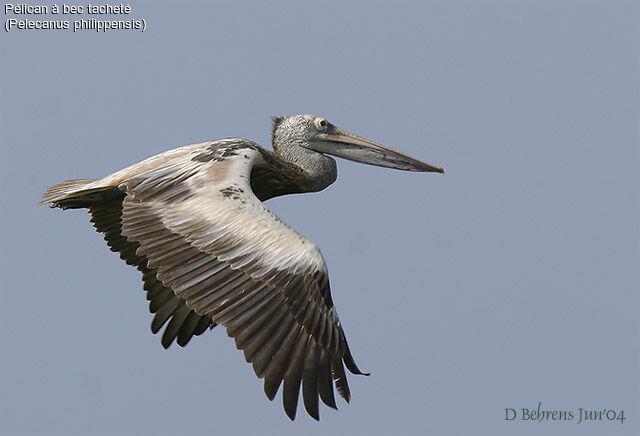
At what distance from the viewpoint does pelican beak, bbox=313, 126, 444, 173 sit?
1089 cm

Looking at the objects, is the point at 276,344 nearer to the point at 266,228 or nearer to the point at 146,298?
the point at 266,228

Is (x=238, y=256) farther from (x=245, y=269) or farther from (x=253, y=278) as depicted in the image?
(x=253, y=278)

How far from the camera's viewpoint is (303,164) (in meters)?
10.8

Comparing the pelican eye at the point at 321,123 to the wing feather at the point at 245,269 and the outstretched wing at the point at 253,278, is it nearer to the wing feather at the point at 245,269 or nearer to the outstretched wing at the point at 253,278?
the wing feather at the point at 245,269

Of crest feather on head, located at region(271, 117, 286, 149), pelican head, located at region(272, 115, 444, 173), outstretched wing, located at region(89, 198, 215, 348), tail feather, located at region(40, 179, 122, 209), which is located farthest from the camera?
crest feather on head, located at region(271, 117, 286, 149)

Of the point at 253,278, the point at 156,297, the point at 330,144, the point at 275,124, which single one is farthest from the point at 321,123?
the point at 253,278

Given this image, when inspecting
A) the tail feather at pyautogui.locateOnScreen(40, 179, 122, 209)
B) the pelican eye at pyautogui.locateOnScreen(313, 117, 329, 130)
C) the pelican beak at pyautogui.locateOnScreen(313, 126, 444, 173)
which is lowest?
the tail feather at pyautogui.locateOnScreen(40, 179, 122, 209)

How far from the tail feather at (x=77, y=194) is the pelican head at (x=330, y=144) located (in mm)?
1964

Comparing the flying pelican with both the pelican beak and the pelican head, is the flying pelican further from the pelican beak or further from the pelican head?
the pelican beak

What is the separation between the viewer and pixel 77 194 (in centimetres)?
996

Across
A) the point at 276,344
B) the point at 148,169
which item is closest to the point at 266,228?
the point at 276,344

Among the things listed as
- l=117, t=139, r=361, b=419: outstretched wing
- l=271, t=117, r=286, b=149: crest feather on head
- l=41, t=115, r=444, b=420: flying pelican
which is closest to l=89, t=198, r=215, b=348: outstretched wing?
l=41, t=115, r=444, b=420: flying pelican

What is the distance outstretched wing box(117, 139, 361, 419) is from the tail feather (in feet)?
3.07

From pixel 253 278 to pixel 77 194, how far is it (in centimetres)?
260
